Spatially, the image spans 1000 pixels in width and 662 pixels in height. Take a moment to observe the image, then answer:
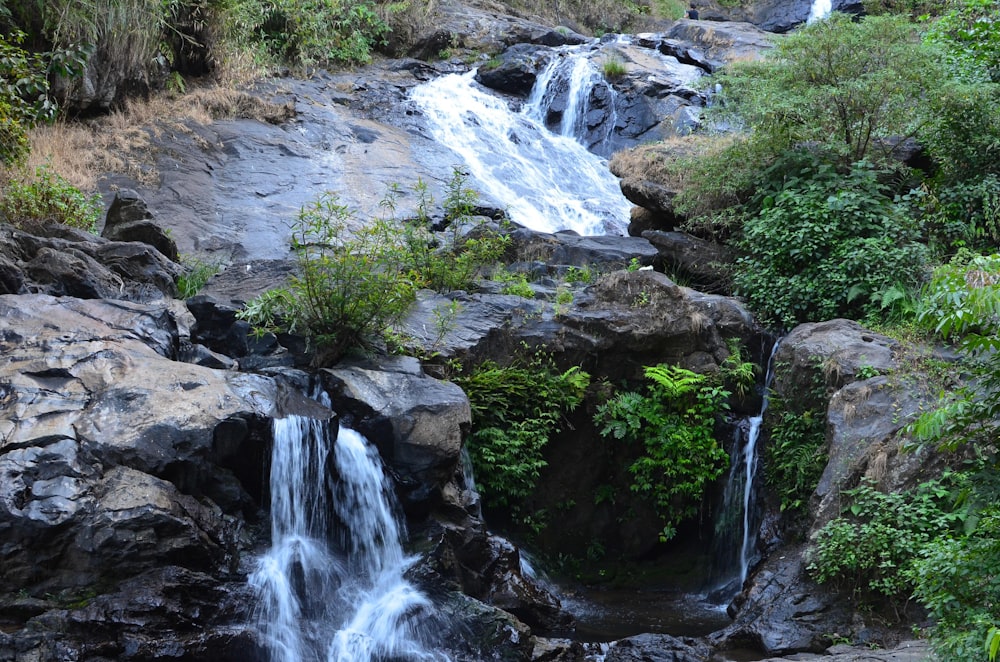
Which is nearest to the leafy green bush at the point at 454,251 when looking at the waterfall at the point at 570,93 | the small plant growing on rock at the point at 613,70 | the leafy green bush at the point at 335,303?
the leafy green bush at the point at 335,303

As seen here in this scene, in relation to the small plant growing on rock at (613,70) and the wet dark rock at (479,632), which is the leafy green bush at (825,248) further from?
the small plant growing on rock at (613,70)

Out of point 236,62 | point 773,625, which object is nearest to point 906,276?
point 773,625

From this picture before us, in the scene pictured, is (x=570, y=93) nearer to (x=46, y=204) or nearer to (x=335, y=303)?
(x=46, y=204)

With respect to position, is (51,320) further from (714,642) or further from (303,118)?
(303,118)

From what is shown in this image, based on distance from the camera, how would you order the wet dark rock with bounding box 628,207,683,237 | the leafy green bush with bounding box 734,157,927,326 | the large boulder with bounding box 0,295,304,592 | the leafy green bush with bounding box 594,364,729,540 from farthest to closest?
1. the wet dark rock with bounding box 628,207,683,237
2. the leafy green bush with bounding box 734,157,927,326
3. the leafy green bush with bounding box 594,364,729,540
4. the large boulder with bounding box 0,295,304,592

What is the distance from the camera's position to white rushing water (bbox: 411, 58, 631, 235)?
16.5 m

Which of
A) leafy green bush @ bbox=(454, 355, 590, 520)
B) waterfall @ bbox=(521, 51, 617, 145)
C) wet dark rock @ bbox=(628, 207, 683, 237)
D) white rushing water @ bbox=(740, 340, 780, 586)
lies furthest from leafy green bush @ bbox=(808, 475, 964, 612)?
waterfall @ bbox=(521, 51, 617, 145)

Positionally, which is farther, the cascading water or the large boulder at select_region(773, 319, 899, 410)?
the cascading water

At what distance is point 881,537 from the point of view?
7.83m

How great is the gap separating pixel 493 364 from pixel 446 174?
718 centimetres

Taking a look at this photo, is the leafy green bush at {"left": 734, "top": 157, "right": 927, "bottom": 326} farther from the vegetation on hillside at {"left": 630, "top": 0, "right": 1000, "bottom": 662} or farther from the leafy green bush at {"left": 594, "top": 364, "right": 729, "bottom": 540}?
the leafy green bush at {"left": 594, "top": 364, "right": 729, "bottom": 540}

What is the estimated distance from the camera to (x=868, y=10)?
84.0 ft

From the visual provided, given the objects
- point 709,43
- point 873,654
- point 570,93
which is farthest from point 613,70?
point 873,654

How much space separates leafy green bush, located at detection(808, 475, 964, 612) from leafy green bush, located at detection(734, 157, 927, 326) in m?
3.73
